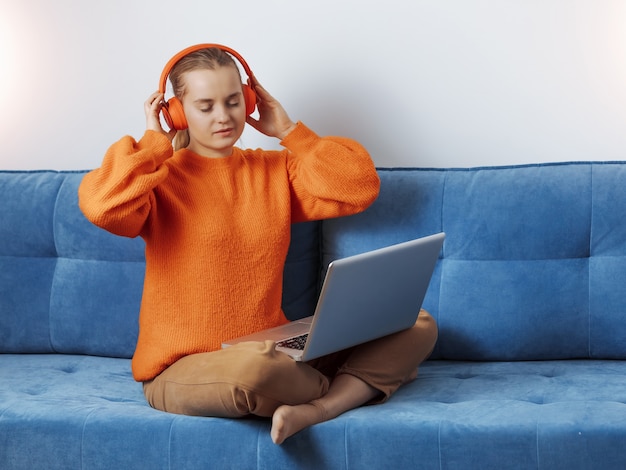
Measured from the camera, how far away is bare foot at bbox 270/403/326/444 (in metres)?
1.74

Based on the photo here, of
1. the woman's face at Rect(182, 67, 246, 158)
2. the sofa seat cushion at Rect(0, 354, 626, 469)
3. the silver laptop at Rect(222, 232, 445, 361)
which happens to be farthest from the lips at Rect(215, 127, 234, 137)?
the sofa seat cushion at Rect(0, 354, 626, 469)

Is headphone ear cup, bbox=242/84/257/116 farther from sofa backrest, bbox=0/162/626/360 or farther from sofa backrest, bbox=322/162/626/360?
sofa backrest, bbox=322/162/626/360

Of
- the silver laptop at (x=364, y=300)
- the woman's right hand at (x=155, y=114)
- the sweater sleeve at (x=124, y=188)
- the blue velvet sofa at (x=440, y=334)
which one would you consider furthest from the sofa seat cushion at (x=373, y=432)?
the woman's right hand at (x=155, y=114)

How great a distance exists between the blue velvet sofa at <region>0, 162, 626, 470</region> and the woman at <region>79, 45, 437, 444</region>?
9 centimetres

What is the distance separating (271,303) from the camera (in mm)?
2164

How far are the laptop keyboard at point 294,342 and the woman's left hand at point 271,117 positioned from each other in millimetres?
571

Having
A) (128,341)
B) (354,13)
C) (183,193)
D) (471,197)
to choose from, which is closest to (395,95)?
(354,13)

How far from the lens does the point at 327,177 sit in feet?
7.33

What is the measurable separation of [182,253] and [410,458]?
69cm

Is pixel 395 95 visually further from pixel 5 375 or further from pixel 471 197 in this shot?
pixel 5 375

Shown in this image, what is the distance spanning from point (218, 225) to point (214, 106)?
27cm

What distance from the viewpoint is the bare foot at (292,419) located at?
1.74 m

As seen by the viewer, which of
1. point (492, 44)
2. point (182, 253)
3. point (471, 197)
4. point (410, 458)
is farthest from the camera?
point (492, 44)

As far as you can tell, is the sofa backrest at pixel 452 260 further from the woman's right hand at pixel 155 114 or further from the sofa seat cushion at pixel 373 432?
the woman's right hand at pixel 155 114
